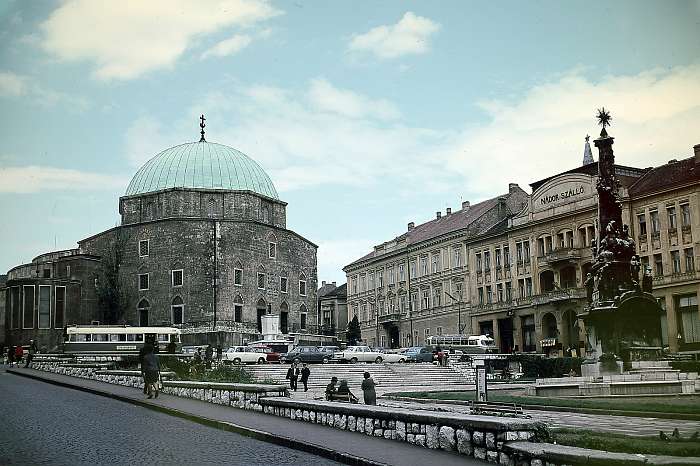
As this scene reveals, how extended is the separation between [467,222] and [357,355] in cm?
2301

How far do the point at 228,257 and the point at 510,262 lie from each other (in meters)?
27.9

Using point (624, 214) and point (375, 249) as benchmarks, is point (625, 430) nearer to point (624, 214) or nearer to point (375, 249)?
point (624, 214)

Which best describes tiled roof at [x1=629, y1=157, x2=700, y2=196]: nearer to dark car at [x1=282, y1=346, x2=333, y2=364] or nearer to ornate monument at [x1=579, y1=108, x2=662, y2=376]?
ornate monument at [x1=579, y1=108, x2=662, y2=376]

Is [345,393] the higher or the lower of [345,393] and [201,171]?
the lower

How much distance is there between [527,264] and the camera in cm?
6725

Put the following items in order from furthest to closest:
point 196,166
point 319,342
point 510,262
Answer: point 196,166
point 319,342
point 510,262

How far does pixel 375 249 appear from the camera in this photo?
88562mm

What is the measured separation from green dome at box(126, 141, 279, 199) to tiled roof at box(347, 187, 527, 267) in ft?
52.7

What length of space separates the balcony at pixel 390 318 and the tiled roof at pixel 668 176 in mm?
29258

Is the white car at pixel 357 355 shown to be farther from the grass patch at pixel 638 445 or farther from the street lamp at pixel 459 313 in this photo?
the grass patch at pixel 638 445

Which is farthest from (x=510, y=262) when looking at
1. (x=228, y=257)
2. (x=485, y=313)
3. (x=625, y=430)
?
(x=625, y=430)

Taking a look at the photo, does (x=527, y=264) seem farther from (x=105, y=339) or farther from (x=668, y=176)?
(x=105, y=339)

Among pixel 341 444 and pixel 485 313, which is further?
pixel 485 313

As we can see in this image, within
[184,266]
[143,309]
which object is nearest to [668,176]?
[184,266]
